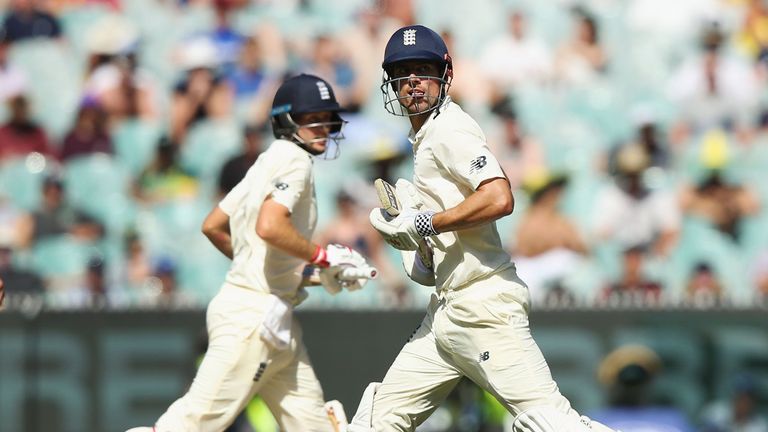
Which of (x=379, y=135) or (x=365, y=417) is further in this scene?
(x=379, y=135)

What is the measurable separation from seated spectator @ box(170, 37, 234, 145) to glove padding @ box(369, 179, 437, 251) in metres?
6.72

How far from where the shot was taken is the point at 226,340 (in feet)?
21.2

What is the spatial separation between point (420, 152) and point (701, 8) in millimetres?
8278

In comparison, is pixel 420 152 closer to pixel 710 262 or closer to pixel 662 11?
pixel 710 262

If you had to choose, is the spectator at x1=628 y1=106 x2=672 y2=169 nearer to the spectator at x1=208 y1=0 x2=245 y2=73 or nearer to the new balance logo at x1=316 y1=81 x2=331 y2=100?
the spectator at x1=208 y1=0 x2=245 y2=73

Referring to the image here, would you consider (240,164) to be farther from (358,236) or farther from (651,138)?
(651,138)

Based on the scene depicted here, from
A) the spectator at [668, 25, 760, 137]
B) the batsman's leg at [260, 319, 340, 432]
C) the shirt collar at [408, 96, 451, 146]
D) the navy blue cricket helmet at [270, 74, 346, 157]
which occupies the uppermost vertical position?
the spectator at [668, 25, 760, 137]

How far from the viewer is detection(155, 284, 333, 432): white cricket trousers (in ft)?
20.9

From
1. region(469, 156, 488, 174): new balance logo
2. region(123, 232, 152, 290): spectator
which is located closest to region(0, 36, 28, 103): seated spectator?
region(123, 232, 152, 290): spectator

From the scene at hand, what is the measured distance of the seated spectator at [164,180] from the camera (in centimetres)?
1166

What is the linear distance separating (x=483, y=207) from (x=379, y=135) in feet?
21.7

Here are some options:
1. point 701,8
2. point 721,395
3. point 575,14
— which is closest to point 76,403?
point 721,395

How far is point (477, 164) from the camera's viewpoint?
5.32 meters

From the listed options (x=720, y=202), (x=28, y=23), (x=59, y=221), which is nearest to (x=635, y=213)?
(x=720, y=202)
